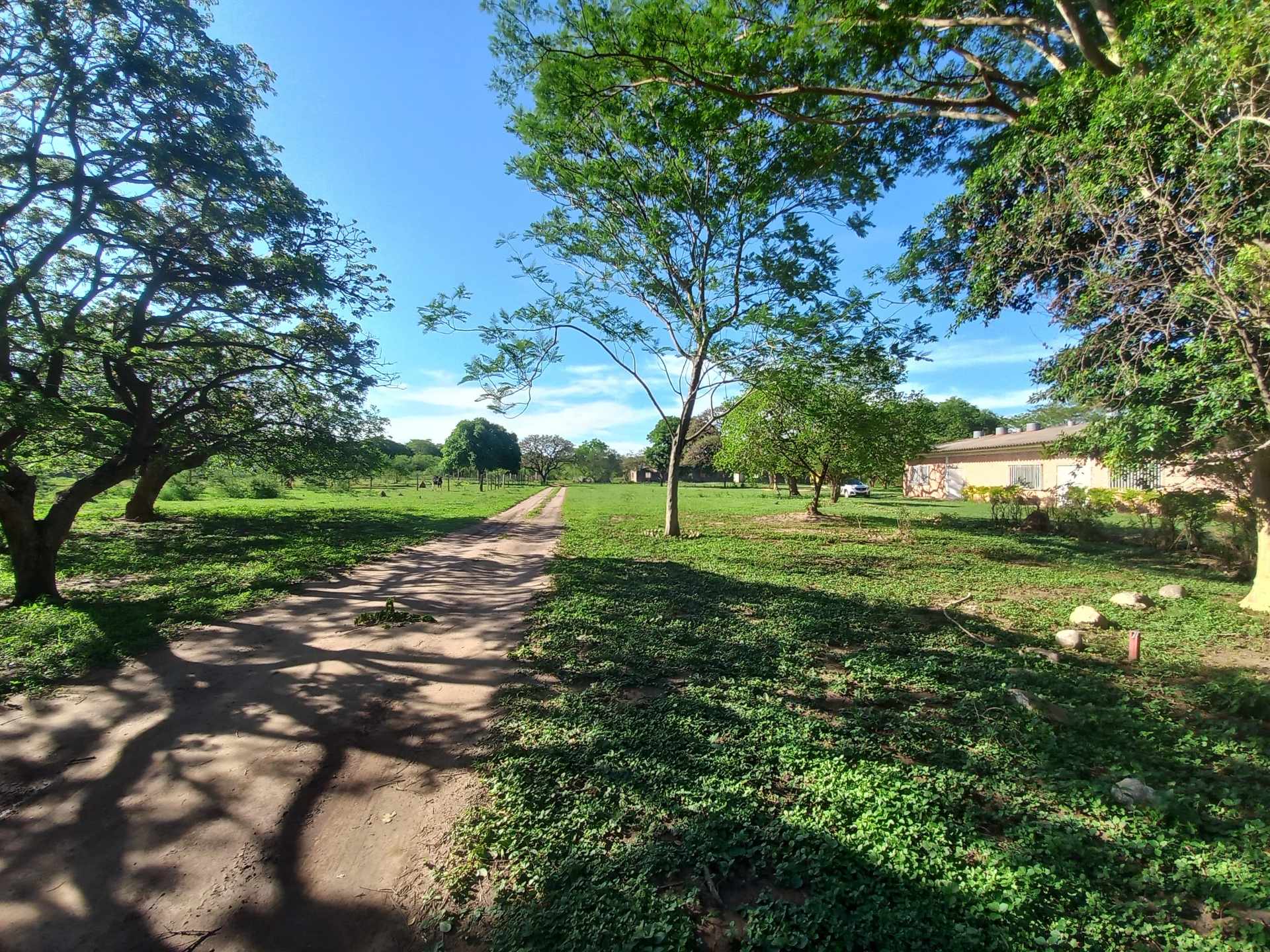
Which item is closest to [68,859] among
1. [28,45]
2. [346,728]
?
[346,728]

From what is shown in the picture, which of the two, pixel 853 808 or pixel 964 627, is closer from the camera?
pixel 853 808

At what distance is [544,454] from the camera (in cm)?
7375

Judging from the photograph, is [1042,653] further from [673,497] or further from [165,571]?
[165,571]

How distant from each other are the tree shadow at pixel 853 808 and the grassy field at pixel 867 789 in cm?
1

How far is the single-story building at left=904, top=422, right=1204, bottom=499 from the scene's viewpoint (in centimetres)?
2219

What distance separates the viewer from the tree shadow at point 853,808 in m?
2.04

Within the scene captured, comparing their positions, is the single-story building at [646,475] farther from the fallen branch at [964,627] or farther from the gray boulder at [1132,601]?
the gray boulder at [1132,601]

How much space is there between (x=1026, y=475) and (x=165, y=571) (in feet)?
113

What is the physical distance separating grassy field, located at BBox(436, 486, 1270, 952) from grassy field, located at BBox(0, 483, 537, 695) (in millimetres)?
4218

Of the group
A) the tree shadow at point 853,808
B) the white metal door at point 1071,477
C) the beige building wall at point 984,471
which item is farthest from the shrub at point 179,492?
the white metal door at point 1071,477

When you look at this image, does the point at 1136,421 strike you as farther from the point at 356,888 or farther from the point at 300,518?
the point at 300,518

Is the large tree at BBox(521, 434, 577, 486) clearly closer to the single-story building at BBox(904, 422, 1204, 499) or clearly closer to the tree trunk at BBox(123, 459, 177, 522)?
the single-story building at BBox(904, 422, 1204, 499)

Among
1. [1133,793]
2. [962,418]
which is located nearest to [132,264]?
[1133,793]

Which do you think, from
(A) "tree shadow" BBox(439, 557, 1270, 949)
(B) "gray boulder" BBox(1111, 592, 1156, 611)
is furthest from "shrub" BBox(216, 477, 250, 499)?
(B) "gray boulder" BBox(1111, 592, 1156, 611)
